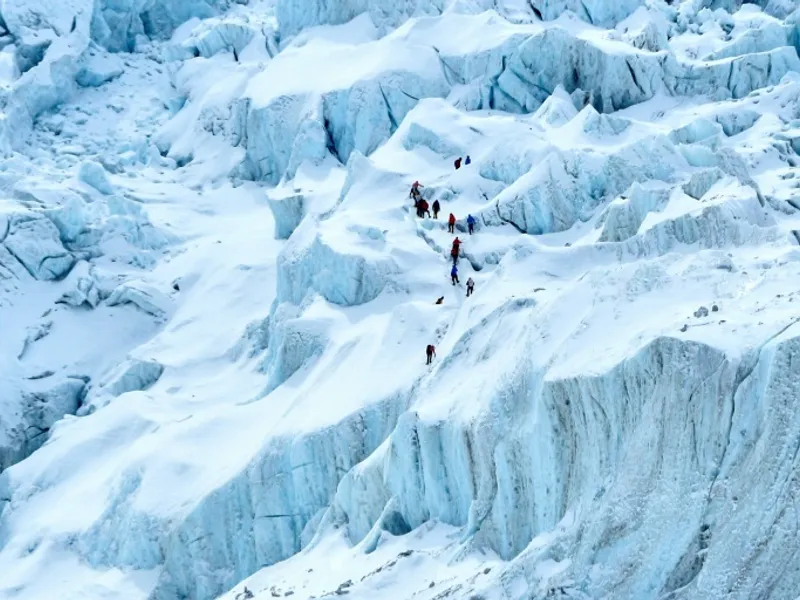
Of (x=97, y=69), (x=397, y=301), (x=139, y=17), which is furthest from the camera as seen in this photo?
(x=139, y=17)

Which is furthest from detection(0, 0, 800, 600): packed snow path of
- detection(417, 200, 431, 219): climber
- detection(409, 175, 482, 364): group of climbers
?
detection(417, 200, 431, 219): climber

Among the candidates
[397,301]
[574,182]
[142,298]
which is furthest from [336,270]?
[142,298]

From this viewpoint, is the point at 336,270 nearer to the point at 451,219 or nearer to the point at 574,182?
the point at 451,219

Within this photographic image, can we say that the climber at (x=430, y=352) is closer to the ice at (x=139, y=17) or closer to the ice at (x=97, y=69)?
the ice at (x=97, y=69)

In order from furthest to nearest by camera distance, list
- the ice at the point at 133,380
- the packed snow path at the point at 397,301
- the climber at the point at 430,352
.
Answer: the ice at the point at 133,380, the climber at the point at 430,352, the packed snow path at the point at 397,301

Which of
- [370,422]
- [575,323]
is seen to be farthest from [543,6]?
[575,323]

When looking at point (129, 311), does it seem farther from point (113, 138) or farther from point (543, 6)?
point (543, 6)

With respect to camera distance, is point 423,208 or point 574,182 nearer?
point 574,182

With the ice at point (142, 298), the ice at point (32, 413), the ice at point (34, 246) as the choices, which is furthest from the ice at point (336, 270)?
the ice at point (34, 246)
